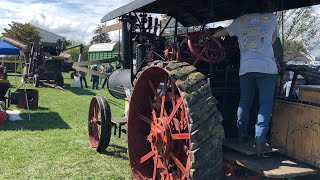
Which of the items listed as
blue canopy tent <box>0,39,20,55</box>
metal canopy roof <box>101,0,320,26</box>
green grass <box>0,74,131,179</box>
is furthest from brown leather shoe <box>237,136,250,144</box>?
blue canopy tent <box>0,39,20,55</box>

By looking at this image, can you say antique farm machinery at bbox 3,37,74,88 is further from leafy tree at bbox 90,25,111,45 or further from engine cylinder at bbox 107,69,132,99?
leafy tree at bbox 90,25,111,45

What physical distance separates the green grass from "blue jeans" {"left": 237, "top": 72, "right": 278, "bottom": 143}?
2.26 metres

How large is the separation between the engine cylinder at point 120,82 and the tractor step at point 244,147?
10.4ft

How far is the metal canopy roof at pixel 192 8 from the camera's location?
421 cm

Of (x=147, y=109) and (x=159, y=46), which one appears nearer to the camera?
(x=147, y=109)

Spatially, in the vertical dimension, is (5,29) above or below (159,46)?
above

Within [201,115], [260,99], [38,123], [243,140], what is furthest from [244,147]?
[38,123]

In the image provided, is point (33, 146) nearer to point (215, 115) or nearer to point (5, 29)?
point (215, 115)

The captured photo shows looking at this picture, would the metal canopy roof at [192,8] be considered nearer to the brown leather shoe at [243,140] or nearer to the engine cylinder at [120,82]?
the engine cylinder at [120,82]

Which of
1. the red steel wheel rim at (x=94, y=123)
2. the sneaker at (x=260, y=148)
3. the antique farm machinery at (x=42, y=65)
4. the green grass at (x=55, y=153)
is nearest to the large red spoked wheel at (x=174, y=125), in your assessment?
the sneaker at (x=260, y=148)

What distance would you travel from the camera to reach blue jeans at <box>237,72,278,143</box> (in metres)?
3.12

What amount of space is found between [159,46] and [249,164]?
2.66 m

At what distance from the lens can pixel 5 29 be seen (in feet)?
165

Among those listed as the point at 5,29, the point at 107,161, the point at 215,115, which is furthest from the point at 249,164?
the point at 5,29
